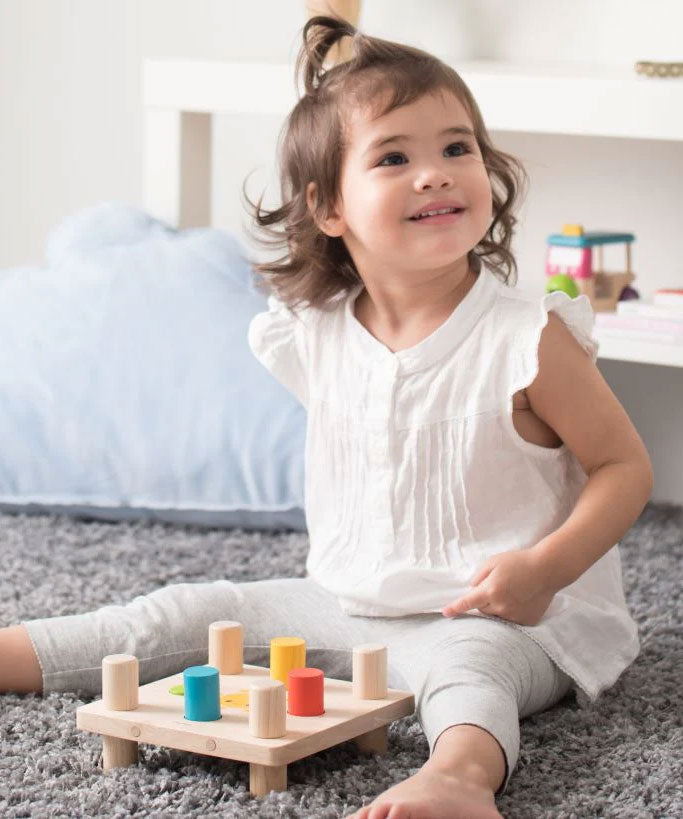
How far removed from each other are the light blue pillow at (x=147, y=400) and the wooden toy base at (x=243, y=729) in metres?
0.62

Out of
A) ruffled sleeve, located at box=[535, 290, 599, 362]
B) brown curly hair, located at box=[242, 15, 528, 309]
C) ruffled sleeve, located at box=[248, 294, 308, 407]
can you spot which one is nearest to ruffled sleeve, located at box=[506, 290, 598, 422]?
ruffled sleeve, located at box=[535, 290, 599, 362]

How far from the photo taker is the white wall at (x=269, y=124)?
6.17ft

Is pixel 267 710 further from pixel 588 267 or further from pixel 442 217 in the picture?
pixel 588 267

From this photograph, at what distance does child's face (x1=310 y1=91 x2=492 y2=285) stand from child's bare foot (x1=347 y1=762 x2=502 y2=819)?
44 centimetres

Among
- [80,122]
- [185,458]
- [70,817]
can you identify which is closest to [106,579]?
[185,458]

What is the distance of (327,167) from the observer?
1225 mm

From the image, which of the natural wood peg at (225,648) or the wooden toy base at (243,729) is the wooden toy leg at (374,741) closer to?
the wooden toy base at (243,729)

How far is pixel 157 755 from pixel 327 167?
20.1 inches

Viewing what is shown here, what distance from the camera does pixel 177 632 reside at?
1.20 m

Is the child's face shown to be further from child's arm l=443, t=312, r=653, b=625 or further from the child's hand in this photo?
the child's hand

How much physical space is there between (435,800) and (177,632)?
38cm

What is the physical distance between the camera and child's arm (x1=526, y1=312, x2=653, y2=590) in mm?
1113

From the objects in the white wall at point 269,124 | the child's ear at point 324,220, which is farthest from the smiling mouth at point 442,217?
the white wall at point 269,124

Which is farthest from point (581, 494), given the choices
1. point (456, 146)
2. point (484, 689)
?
point (456, 146)
